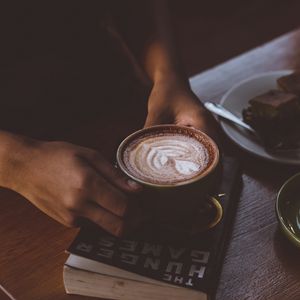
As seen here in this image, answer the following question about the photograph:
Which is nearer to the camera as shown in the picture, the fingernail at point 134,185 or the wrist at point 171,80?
the fingernail at point 134,185

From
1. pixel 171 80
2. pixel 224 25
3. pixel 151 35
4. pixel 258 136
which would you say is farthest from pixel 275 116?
pixel 224 25

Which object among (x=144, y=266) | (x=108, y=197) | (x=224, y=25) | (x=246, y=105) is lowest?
(x=224, y=25)

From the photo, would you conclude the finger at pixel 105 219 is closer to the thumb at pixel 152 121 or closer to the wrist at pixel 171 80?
the thumb at pixel 152 121

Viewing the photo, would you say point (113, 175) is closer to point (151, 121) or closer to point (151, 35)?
point (151, 121)

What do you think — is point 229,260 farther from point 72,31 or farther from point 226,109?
point 72,31

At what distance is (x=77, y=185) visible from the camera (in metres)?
0.81

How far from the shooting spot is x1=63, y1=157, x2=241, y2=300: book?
0.77 meters

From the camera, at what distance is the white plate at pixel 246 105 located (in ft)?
3.53

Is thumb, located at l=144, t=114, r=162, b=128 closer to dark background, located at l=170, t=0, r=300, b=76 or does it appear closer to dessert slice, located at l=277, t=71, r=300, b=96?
dessert slice, located at l=277, t=71, r=300, b=96

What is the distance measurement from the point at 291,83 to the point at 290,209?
0.46 meters

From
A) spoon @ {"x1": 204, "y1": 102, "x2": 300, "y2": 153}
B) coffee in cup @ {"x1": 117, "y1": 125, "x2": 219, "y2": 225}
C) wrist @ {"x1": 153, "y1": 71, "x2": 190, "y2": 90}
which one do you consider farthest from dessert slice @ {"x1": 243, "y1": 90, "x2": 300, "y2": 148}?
coffee in cup @ {"x1": 117, "y1": 125, "x2": 219, "y2": 225}

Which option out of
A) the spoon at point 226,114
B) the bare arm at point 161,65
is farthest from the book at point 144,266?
the spoon at point 226,114

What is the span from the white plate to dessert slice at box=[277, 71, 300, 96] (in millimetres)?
43

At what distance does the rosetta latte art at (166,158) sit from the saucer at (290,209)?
17cm
